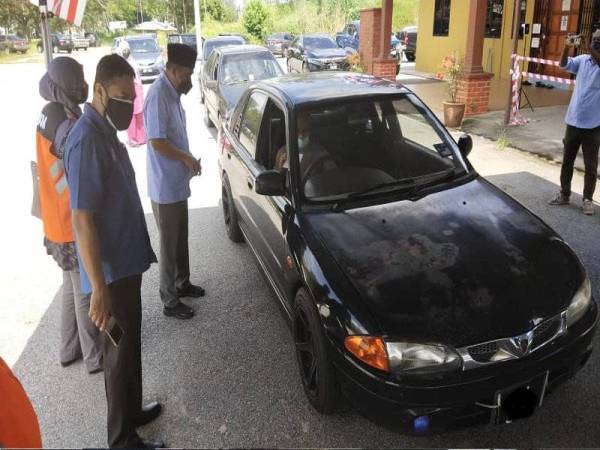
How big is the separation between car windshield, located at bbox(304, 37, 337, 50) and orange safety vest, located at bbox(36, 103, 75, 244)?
58.1 ft

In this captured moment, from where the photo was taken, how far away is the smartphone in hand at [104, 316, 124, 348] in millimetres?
2443

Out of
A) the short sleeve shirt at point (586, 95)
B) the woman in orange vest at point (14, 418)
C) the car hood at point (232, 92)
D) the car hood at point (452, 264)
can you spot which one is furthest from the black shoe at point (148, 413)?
the car hood at point (232, 92)

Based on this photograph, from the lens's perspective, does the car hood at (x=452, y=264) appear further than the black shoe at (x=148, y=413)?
No

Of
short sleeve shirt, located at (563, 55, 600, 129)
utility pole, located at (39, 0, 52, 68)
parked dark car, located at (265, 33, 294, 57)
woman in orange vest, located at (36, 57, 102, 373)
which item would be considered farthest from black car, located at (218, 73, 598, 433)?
parked dark car, located at (265, 33, 294, 57)

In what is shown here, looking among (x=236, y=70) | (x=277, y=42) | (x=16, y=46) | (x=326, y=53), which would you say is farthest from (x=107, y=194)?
(x=16, y=46)

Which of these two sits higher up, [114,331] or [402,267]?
[402,267]

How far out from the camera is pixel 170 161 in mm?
3801

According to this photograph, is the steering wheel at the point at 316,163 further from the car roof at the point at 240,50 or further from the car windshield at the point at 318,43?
the car windshield at the point at 318,43

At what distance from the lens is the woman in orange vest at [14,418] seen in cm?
199

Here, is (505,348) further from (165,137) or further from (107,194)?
(165,137)

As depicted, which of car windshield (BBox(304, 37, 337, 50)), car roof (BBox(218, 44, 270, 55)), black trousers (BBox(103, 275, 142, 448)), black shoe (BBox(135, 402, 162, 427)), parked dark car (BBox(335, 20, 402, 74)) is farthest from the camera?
parked dark car (BBox(335, 20, 402, 74))

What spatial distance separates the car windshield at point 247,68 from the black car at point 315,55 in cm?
804

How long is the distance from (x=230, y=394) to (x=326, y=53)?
57.1 feet

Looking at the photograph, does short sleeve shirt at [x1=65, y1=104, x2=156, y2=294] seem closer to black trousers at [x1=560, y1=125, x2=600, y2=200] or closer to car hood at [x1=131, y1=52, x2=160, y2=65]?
black trousers at [x1=560, y1=125, x2=600, y2=200]
